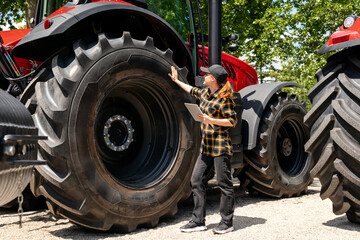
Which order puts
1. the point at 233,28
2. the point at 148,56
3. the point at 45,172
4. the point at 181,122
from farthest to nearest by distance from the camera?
the point at 233,28 → the point at 181,122 → the point at 148,56 → the point at 45,172

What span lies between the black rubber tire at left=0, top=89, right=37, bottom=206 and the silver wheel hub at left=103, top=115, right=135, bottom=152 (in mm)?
1565

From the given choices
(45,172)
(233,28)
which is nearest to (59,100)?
(45,172)

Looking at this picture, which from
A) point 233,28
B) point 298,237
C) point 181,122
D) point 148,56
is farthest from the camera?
point 233,28

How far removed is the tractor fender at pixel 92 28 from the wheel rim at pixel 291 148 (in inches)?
91.8

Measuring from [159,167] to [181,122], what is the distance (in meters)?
0.53

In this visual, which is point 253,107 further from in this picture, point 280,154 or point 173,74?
point 173,74

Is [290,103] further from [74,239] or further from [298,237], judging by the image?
[74,239]

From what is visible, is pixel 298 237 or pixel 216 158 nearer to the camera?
pixel 298 237

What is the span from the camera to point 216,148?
4.25 m

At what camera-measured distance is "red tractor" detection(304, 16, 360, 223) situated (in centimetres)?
369

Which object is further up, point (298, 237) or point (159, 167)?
point (159, 167)

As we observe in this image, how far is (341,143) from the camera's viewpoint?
12.1 ft

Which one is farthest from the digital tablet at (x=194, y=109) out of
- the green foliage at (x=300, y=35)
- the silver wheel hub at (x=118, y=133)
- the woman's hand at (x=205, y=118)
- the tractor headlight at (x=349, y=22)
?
the green foliage at (x=300, y=35)

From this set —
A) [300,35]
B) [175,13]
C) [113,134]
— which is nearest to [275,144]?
[175,13]
